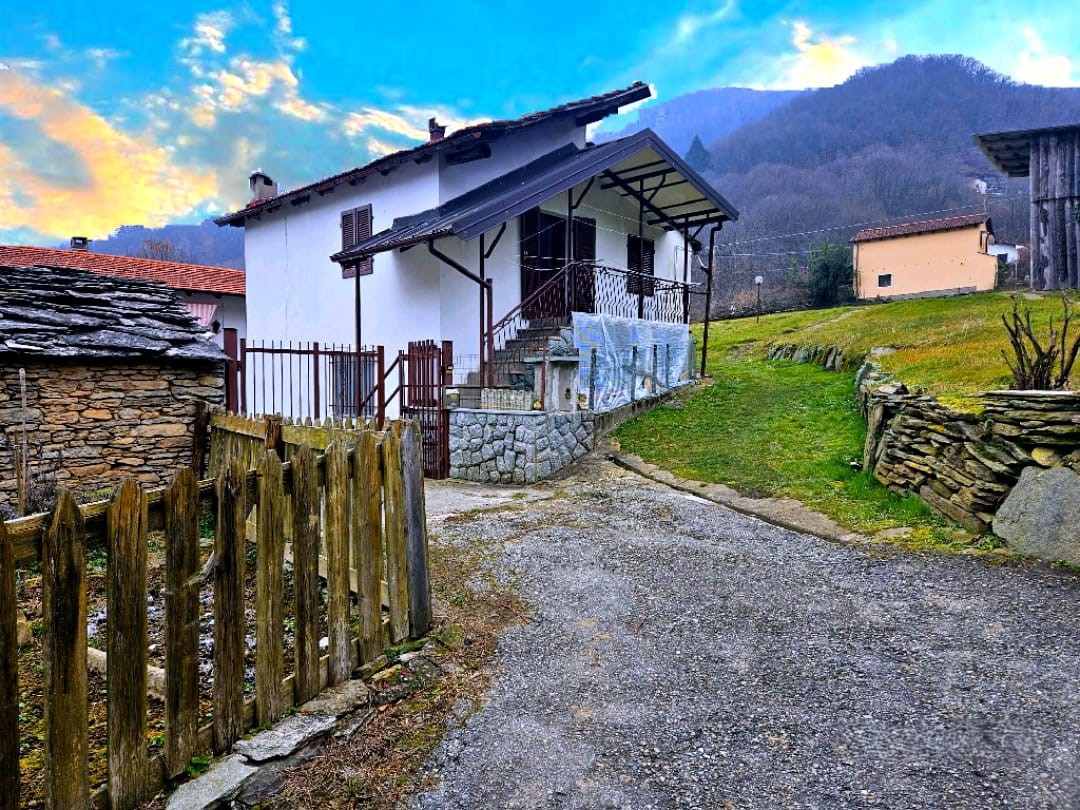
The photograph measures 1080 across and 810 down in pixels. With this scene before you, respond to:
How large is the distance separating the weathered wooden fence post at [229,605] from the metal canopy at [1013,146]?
71.0 feet

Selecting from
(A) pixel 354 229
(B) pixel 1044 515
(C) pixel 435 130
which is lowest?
(B) pixel 1044 515

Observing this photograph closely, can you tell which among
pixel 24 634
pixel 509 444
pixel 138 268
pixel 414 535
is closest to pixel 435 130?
pixel 509 444

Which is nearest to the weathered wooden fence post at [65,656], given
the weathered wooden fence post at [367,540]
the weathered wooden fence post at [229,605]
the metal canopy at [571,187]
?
the weathered wooden fence post at [229,605]

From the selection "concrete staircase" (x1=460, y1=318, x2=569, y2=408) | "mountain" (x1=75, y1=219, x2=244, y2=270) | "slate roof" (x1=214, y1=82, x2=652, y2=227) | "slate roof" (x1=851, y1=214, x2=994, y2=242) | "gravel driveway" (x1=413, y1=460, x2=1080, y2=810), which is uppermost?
"mountain" (x1=75, y1=219, x2=244, y2=270)

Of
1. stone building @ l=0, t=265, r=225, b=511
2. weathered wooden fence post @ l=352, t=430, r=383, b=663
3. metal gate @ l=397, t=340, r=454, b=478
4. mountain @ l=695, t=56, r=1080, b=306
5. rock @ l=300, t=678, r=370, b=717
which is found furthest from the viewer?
mountain @ l=695, t=56, r=1080, b=306

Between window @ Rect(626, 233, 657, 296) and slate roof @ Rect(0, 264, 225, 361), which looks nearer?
slate roof @ Rect(0, 264, 225, 361)

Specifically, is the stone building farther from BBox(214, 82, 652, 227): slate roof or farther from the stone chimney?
the stone chimney

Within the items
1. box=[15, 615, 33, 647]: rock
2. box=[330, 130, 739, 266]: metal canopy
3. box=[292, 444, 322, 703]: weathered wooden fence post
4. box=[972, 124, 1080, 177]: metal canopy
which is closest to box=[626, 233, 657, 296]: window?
box=[330, 130, 739, 266]: metal canopy

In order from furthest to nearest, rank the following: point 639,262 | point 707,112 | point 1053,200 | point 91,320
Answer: point 707,112 < point 639,262 < point 1053,200 < point 91,320

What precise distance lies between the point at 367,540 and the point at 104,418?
5.91m

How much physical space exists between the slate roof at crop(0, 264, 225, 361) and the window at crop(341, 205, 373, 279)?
18.0ft

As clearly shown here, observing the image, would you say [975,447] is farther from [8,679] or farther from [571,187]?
[571,187]

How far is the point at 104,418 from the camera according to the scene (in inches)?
295

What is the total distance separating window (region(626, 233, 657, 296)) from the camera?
17.0 m
